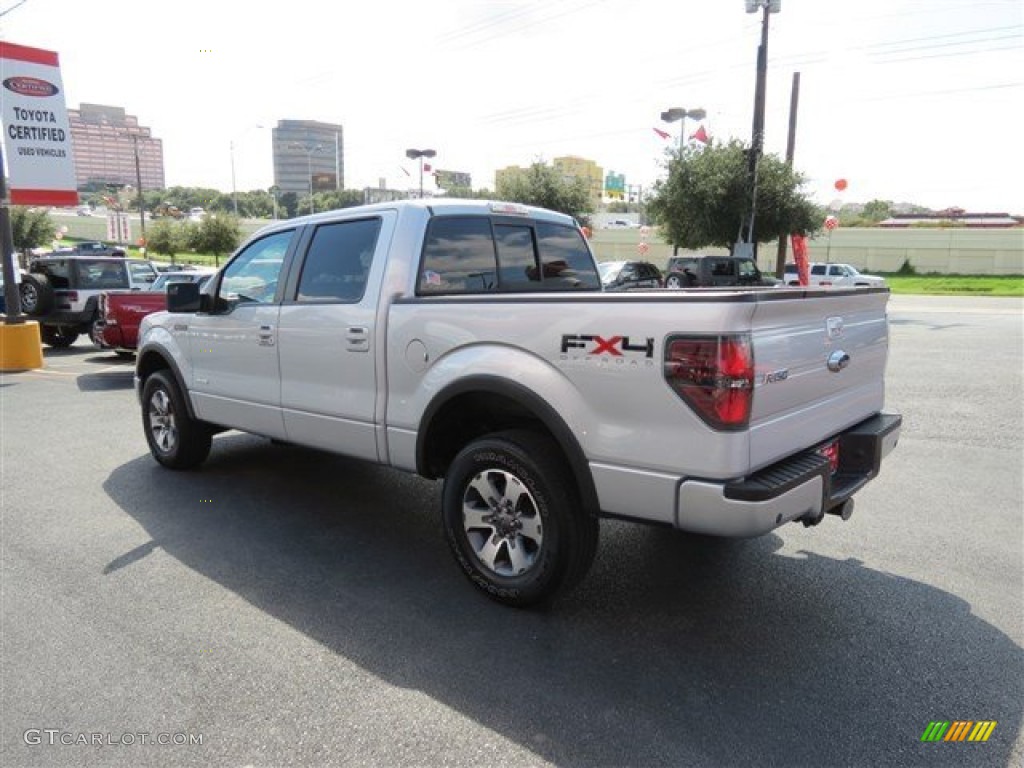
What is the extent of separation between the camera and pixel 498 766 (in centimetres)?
245

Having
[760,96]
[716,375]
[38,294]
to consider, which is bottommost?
[38,294]

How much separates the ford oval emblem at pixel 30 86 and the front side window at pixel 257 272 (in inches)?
360

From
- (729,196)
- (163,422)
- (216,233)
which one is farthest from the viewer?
(216,233)

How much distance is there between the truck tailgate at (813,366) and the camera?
286cm

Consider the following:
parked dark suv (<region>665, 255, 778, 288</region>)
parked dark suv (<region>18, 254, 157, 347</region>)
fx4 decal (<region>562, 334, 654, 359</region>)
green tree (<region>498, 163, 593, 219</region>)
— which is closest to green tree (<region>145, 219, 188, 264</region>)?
green tree (<region>498, 163, 593, 219</region>)

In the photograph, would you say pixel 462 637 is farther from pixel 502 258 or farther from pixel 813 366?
pixel 502 258

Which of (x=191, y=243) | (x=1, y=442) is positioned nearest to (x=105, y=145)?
(x=191, y=243)

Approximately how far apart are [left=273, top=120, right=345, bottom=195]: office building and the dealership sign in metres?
113

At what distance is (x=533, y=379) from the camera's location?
3260mm

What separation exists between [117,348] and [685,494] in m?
11.1

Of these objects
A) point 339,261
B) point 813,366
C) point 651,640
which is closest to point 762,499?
point 813,366

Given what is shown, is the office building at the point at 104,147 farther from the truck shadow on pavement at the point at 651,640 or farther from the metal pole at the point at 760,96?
the truck shadow on pavement at the point at 651,640

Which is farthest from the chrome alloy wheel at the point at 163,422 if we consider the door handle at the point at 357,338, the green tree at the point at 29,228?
the green tree at the point at 29,228

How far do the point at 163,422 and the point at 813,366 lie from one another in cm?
511
